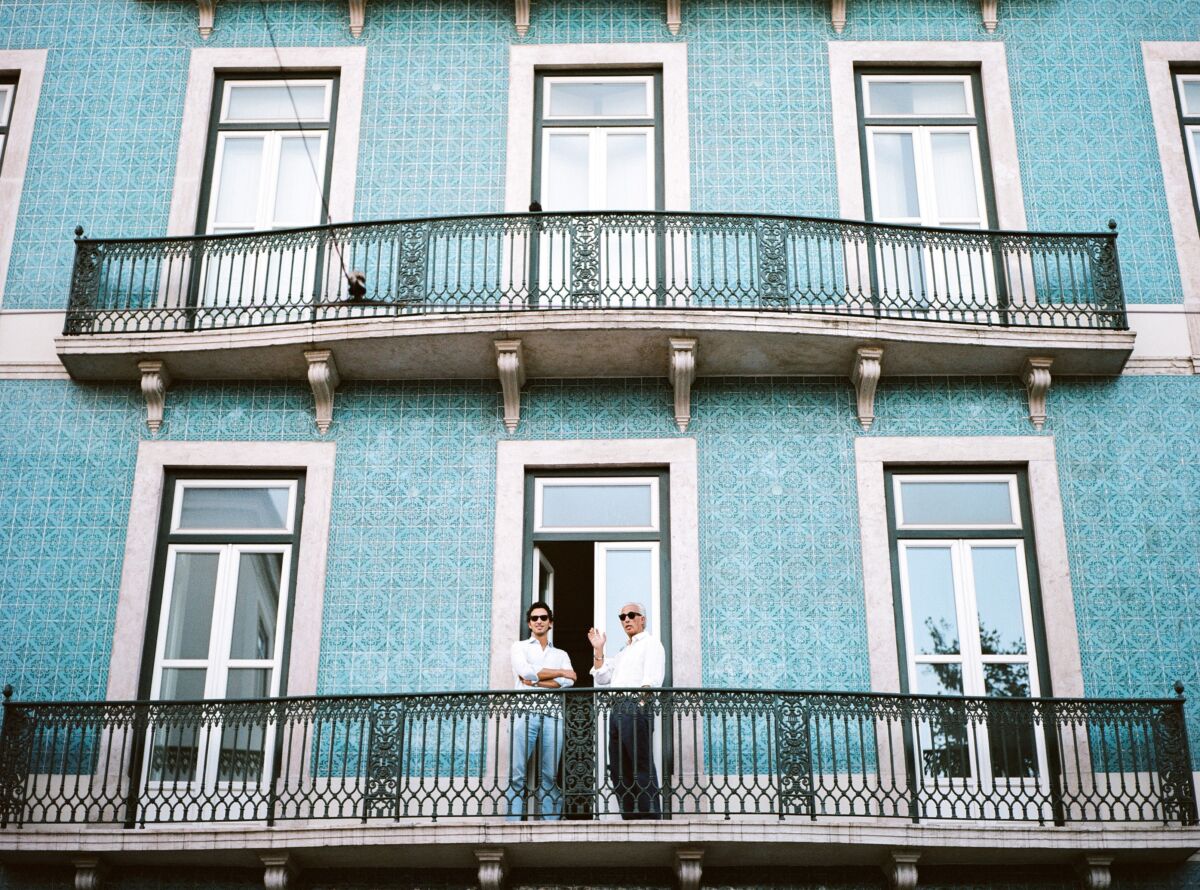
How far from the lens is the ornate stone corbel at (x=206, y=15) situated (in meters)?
13.8

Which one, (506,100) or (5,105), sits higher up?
(5,105)

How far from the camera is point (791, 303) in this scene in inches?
489

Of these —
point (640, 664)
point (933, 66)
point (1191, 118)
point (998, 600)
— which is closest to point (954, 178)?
point (933, 66)

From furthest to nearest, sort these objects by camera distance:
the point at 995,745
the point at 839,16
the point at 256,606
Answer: the point at 839,16 < the point at 256,606 < the point at 995,745

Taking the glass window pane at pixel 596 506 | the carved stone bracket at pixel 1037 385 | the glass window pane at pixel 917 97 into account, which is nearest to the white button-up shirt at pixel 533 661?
the glass window pane at pixel 596 506

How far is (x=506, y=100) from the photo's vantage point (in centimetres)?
1355

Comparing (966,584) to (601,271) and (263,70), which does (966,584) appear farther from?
(263,70)

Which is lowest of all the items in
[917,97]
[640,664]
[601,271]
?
[640,664]

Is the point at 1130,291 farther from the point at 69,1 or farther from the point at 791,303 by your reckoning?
the point at 69,1

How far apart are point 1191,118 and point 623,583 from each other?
644 cm

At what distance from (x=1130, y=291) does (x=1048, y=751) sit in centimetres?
394

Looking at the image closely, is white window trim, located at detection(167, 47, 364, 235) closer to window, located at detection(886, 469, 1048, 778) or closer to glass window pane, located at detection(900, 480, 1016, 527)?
glass window pane, located at detection(900, 480, 1016, 527)

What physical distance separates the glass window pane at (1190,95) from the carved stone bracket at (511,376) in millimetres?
6274

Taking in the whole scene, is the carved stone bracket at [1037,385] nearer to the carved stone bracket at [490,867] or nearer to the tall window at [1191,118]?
the tall window at [1191,118]
